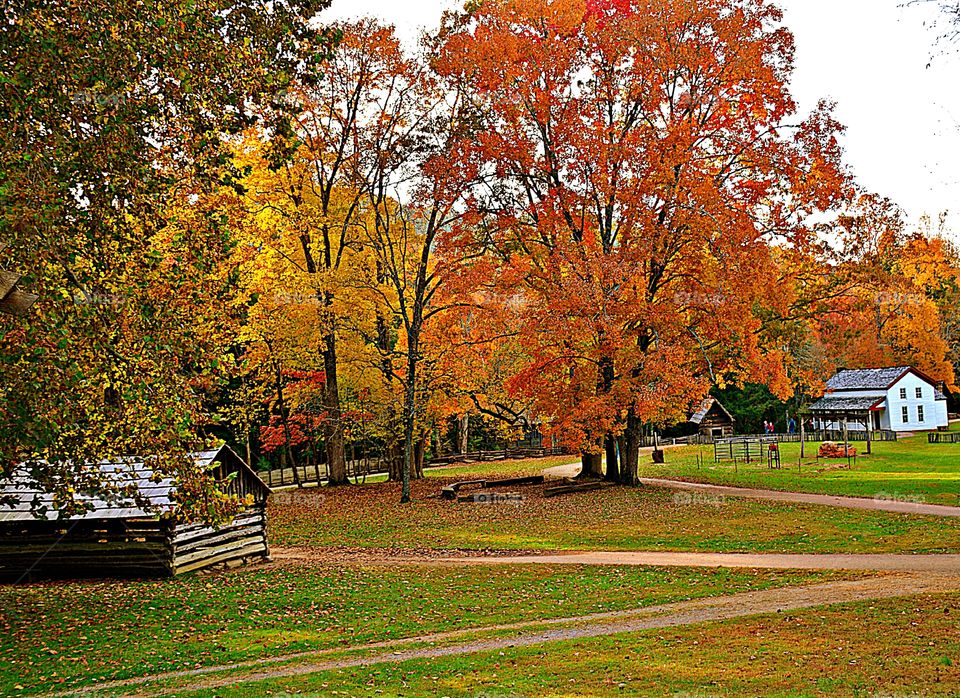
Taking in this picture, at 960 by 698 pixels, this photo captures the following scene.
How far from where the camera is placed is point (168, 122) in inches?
392

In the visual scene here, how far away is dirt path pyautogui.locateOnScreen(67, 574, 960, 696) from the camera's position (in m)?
10.7

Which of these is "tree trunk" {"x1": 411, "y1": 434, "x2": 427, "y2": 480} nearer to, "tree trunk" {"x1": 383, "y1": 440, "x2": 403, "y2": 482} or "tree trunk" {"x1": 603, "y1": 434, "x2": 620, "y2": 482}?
"tree trunk" {"x1": 383, "y1": 440, "x2": 403, "y2": 482}

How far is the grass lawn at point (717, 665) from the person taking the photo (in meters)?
8.91

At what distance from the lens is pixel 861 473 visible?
34094 mm

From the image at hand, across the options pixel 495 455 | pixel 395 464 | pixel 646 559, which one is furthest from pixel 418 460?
pixel 646 559

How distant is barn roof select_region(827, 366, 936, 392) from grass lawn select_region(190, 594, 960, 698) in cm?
5019

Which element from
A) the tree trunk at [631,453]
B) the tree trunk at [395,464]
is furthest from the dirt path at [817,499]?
the tree trunk at [395,464]

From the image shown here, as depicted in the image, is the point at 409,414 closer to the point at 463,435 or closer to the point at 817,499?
the point at 817,499

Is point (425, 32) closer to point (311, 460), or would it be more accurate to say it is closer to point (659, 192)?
point (659, 192)

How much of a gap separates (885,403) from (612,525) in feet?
143

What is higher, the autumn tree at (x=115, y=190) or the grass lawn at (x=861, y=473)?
the autumn tree at (x=115, y=190)

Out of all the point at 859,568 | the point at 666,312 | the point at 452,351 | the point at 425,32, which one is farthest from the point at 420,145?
the point at 859,568

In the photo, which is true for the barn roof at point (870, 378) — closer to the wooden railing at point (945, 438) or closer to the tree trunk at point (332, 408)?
the wooden railing at point (945, 438)

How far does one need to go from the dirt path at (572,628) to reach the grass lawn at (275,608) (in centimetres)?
45
